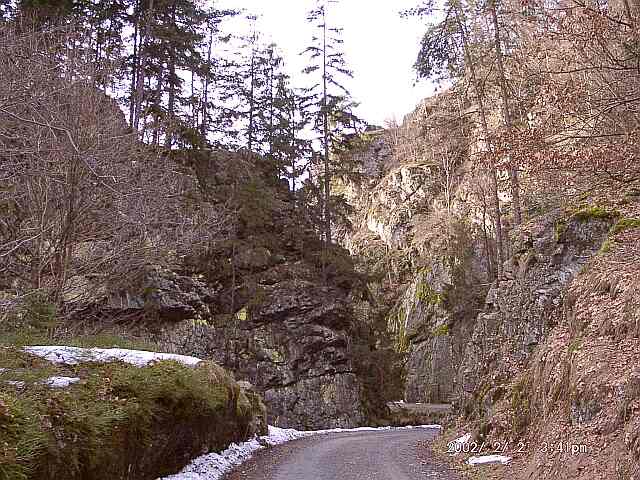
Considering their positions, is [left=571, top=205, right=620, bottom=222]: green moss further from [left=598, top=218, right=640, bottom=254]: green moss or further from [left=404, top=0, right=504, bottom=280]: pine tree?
[left=404, top=0, right=504, bottom=280]: pine tree

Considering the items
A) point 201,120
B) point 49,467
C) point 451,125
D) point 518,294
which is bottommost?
point 49,467

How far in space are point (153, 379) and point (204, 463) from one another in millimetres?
2563

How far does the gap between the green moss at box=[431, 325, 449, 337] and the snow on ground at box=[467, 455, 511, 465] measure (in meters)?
25.6

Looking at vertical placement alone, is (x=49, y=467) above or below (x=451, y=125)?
below

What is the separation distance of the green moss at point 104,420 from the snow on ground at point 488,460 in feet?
16.3

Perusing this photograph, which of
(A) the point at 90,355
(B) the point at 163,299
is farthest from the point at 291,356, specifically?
(A) the point at 90,355

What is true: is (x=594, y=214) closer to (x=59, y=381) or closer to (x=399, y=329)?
(x=59, y=381)

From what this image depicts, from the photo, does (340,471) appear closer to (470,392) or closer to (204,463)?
(204,463)

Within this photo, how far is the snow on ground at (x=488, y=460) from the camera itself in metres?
9.78

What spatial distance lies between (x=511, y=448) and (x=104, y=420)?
7.33 metres

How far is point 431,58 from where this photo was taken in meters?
20.5

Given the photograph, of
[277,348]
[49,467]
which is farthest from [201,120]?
[49,467]

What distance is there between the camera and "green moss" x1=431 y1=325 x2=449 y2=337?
3575 cm

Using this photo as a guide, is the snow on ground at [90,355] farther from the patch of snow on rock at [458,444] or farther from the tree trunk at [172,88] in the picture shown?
the tree trunk at [172,88]
